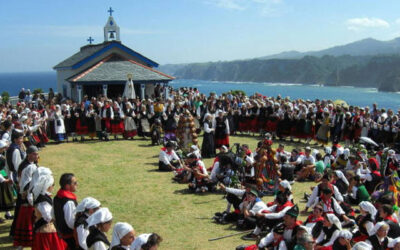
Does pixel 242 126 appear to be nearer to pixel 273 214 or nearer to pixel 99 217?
pixel 273 214

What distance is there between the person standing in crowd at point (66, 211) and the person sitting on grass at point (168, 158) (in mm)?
7069

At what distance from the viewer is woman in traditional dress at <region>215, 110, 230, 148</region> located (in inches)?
572

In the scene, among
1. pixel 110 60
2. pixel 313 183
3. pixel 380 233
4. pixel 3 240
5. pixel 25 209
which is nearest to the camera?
pixel 380 233

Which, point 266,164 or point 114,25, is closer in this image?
point 266,164

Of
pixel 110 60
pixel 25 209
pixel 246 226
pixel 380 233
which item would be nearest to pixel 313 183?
pixel 246 226

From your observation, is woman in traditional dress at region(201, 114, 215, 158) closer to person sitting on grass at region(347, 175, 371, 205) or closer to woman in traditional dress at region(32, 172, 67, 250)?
person sitting on grass at region(347, 175, 371, 205)

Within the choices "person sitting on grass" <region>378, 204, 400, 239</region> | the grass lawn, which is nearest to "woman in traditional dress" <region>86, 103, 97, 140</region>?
the grass lawn

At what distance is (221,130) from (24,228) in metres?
9.03

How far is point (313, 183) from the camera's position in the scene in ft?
38.1

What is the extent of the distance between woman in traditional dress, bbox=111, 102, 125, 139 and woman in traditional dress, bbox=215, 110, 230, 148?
5025 millimetres

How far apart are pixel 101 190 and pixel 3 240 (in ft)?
11.2

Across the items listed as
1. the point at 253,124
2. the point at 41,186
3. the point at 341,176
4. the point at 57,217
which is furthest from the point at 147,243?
the point at 253,124

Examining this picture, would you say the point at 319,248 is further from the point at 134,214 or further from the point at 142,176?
the point at 142,176

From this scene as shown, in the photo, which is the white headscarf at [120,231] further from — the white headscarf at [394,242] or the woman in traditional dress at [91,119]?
the woman in traditional dress at [91,119]
